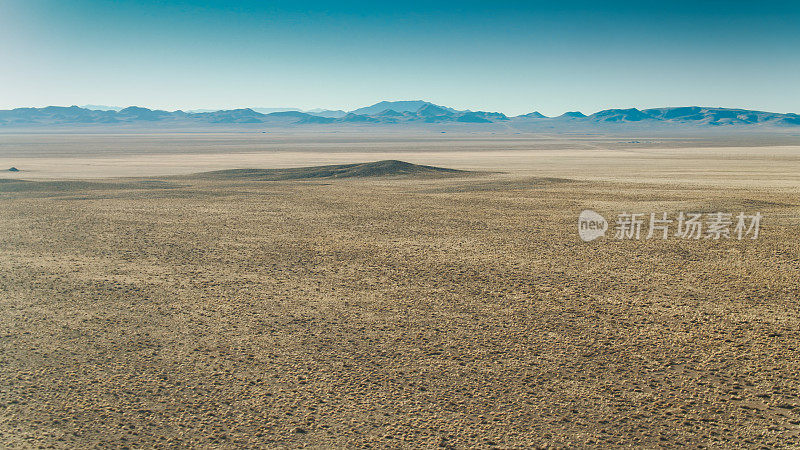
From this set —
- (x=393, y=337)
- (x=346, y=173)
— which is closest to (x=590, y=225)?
(x=393, y=337)

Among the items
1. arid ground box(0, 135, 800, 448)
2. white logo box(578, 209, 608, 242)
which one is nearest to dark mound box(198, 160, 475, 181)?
white logo box(578, 209, 608, 242)

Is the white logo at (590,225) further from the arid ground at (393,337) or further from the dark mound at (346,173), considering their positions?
the dark mound at (346,173)

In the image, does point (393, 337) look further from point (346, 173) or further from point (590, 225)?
point (346, 173)

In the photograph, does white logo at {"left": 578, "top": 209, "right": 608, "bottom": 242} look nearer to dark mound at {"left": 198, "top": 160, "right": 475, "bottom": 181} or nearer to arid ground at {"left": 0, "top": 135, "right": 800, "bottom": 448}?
arid ground at {"left": 0, "top": 135, "right": 800, "bottom": 448}

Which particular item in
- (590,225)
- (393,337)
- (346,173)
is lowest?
(393,337)

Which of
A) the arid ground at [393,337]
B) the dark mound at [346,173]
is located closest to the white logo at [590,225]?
the arid ground at [393,337]
